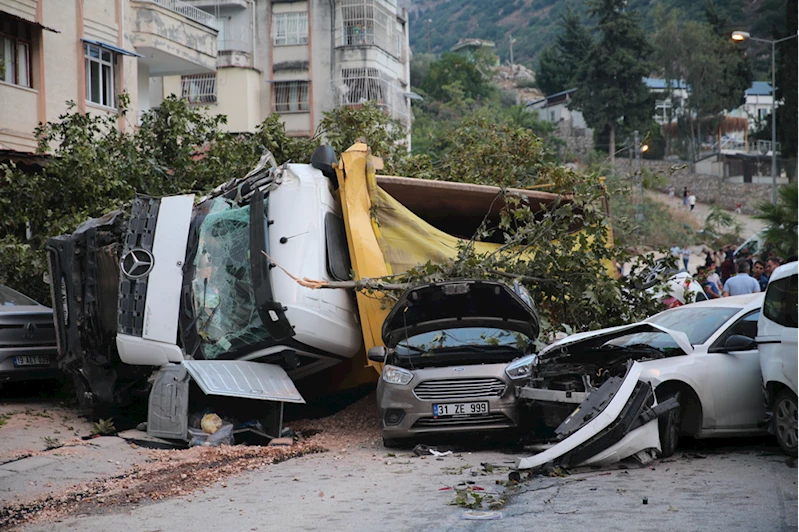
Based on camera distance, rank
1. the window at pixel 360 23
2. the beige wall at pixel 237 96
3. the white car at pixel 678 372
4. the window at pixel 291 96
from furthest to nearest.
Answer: the window at pixel 291 96, the window at pixel 360 23, the beige wall at pixel 237 96, the white car at pixel 678 372

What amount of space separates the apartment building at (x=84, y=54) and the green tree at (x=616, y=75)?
1538 inches

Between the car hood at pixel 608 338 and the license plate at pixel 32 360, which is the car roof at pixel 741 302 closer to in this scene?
the car hood at pixel 608 338

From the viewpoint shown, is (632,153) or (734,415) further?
(632,153)

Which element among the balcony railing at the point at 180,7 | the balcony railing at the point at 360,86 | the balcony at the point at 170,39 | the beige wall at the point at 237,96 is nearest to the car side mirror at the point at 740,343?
the balcony at the point at 170,39

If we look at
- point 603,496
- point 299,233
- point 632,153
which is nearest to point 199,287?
point 299,233

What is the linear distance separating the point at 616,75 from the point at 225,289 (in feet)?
180

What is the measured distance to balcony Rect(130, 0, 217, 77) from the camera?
24.6m

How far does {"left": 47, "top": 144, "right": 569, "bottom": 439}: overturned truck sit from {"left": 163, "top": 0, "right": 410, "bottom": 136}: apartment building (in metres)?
31.4

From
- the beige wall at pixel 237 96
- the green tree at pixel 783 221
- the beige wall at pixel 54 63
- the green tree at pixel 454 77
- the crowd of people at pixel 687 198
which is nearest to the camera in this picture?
the green tree at pixel 783 221

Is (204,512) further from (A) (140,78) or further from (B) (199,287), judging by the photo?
(A) (140,78)

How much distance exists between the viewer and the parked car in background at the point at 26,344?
11.1 metres

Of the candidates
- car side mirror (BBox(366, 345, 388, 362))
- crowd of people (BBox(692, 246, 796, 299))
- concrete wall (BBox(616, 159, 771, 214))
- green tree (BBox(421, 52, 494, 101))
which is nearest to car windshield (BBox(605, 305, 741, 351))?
car side mirror (BBox(366, 345, 388, 362))

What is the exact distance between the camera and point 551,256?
1082 cm

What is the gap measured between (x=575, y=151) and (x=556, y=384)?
6179 centimetres
